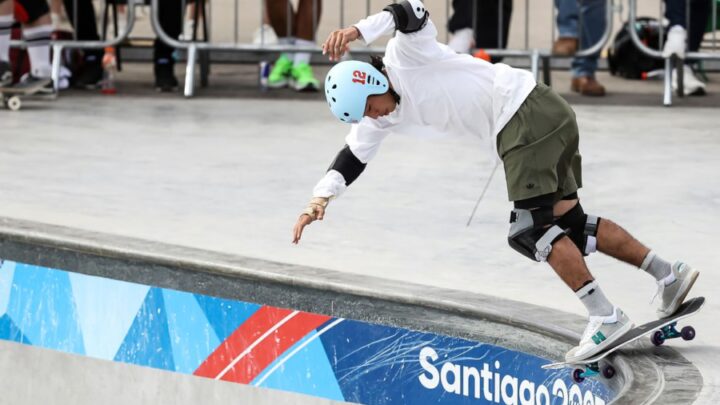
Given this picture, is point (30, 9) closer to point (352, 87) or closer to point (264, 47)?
point (264, 47)

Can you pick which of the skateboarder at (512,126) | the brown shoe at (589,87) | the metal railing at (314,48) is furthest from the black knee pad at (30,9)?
the skateboarder at (512,126)

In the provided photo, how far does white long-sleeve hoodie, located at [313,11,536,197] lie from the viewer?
4.60 meters

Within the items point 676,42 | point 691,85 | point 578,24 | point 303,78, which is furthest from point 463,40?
point 691,85

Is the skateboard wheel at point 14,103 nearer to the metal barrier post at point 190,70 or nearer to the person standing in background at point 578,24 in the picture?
the metal barrier post at point 190,70

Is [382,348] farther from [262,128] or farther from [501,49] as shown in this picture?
[501,49]

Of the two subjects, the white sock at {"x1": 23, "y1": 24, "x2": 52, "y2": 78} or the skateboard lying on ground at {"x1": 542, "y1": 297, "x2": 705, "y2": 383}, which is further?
the white sock at {"x1": 23, "y1": 24, "x2": 52, "y2": 78}

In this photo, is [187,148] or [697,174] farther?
[187,148]

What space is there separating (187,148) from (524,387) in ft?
14.7

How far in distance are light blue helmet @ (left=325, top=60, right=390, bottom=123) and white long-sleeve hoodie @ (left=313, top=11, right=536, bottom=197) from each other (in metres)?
0.15

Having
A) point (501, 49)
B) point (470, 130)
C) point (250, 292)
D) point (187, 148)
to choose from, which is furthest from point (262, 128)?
point (470, 130)

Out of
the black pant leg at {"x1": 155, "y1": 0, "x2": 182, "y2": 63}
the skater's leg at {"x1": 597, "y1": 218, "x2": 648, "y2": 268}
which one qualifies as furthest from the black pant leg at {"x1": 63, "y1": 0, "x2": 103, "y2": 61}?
the skater's leg at {"x1": 597, "y1": 218, "x2": 648, "y2": 268}

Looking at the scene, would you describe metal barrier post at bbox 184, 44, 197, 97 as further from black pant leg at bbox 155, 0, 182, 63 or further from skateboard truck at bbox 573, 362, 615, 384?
skateboard truck at bbox 573, 362, 615, 384

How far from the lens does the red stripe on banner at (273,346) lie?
16.9 ft

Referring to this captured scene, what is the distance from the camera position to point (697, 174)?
769cm
